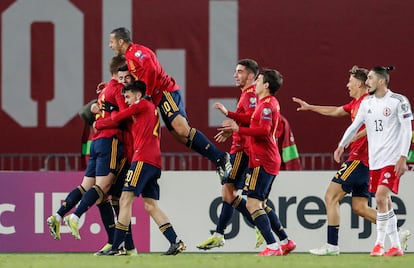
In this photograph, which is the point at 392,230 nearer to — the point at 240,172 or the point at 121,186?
the point at 240,172

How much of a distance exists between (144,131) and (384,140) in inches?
89.3

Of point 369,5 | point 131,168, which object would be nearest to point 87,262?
point 131,168

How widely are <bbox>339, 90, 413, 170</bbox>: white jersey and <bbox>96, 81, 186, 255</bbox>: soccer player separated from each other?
1.78m

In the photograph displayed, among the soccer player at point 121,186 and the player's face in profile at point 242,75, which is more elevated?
the player's face in profile at point 242,75

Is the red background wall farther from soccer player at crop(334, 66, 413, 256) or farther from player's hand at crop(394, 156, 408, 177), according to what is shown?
player's hand at crop(394, 156, 408, 177)

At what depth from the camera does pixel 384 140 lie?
1416cm

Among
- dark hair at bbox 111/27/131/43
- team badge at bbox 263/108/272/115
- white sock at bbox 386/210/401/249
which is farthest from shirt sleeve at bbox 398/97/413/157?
dark hair at bbox 111/27/131/43

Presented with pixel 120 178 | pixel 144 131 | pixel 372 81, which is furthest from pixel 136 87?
pixel 372 81

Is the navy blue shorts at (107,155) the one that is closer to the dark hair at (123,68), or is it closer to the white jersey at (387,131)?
the dark hair at (123,68)

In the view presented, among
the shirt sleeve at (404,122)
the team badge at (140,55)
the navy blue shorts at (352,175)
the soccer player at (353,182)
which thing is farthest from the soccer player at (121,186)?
the shirt sleeve at (404,122)

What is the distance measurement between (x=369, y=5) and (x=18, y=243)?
19.6ft

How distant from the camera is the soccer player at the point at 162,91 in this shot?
47.4 feet

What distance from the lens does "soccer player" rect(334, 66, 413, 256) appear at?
14.1 m

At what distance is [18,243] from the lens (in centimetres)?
1669
